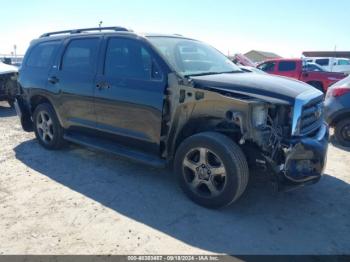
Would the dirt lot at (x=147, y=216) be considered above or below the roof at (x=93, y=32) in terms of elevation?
below

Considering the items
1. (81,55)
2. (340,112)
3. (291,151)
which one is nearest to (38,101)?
(81,55)

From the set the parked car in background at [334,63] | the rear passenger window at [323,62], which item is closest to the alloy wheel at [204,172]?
the parked car in background at [334,63]

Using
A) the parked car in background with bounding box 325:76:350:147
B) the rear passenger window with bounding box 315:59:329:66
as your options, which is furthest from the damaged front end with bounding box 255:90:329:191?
the rear passenger window with bounding box 315:59:329:66

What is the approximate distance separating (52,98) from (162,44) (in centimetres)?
229

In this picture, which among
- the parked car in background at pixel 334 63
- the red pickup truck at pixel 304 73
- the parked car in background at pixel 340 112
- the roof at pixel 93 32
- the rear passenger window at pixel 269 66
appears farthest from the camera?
the parked car in background at pixel 334 63

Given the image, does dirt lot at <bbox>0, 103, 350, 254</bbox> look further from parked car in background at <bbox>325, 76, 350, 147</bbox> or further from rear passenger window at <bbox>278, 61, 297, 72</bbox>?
rear passenger window at <bbox>278, 61, 297, 72</bbox>

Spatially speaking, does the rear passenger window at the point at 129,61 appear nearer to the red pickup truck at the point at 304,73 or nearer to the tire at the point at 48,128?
the tire at the point at 48,128

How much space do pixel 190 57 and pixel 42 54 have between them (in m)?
2.88

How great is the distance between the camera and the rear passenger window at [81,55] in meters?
4.96

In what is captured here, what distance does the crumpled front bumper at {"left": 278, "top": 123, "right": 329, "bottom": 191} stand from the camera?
3.48 meters

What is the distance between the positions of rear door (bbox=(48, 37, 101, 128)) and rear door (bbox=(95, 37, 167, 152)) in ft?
0.67

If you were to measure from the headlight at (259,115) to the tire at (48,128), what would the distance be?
348 centimetres

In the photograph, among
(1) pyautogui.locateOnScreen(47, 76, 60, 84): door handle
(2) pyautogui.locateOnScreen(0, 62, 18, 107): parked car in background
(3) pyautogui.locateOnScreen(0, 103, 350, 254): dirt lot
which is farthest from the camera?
(2) pyautogui.locateOnScreen(0, 62, 18, 107): parked car in background

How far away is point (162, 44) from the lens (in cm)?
440
